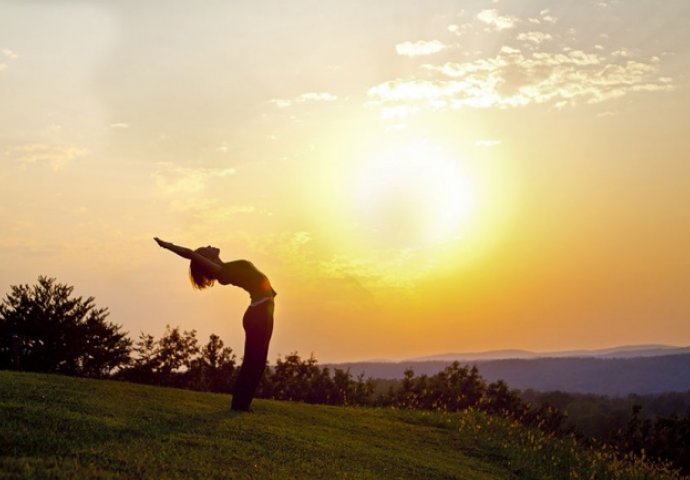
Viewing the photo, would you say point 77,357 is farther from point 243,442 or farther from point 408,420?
point 243,442

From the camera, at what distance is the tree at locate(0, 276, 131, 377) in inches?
1016

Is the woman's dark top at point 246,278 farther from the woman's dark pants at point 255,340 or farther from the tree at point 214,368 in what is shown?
the tree at point 214,368

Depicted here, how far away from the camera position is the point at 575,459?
2214 cm

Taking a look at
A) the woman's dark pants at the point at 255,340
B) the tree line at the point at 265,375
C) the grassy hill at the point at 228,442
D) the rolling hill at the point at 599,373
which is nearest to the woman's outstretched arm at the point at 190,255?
the woman's dark pants at the point at 255,340

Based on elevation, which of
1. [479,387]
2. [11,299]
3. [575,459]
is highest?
[11,299]

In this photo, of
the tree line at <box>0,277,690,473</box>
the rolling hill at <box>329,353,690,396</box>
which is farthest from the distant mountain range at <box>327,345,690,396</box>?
the tree line at <box>0,277,690,473</box>

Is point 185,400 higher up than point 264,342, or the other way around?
point 264,342

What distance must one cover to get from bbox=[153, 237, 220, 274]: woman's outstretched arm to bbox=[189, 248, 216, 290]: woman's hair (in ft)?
0.56

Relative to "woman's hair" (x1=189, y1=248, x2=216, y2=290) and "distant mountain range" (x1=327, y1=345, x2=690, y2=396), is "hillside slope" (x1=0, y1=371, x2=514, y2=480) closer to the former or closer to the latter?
"woman's hair" (x1=189, y1=248, x2=216, y2=290)

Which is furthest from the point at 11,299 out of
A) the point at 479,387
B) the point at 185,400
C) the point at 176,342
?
the point at 479,387

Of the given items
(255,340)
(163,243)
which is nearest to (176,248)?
(163,243)

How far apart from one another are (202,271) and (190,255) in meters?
0.49

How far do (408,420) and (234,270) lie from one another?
9091 millimetres

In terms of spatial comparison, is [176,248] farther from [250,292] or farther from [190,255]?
[250,292]
